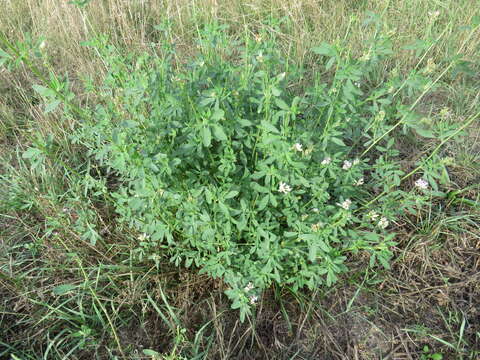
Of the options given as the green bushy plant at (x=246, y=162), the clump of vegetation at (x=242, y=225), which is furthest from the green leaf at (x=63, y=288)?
the green bushy plant at (x=246, y=162)

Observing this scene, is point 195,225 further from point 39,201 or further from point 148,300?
point 39,201

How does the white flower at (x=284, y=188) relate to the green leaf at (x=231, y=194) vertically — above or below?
below

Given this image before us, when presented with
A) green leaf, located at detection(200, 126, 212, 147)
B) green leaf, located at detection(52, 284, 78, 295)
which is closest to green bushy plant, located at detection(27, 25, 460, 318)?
green leaf, located at detection(200, 126, 212, 147)

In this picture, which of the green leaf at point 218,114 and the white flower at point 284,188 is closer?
the green leaf at point 218,114

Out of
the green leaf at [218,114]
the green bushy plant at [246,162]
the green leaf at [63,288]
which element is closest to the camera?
the green leaf at [218,114]

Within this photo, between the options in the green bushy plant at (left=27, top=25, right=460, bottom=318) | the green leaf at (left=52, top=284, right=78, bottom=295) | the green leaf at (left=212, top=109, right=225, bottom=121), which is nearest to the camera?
the green leaf at (left=212, top=109, right=225, bottom=121)

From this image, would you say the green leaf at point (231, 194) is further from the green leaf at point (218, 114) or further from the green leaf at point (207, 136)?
the green leaf at point (218, 114)

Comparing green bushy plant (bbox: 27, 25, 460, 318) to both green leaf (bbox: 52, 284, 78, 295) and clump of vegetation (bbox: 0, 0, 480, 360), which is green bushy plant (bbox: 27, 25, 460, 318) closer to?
clump of vegetation (bbox: 0, 0, 480, 360)

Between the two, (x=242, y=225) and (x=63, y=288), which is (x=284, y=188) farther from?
(x=63, y=288)

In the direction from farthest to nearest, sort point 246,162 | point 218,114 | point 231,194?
point 246,162, point 231,194, point 218,114

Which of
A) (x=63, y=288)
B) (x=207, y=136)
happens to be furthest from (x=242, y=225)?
(x=63, y=288)

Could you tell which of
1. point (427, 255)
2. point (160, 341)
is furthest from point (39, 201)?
point (427, 255)

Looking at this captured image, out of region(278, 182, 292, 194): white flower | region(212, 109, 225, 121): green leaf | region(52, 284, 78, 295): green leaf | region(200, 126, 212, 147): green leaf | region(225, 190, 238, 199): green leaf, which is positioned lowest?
region(52, 284, 78, 295): green leaf

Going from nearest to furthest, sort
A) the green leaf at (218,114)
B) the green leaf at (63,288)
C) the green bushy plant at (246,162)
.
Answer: the green leaf at (218,114), the green bushy plant at (246,162), the green leaf at (63,288)
